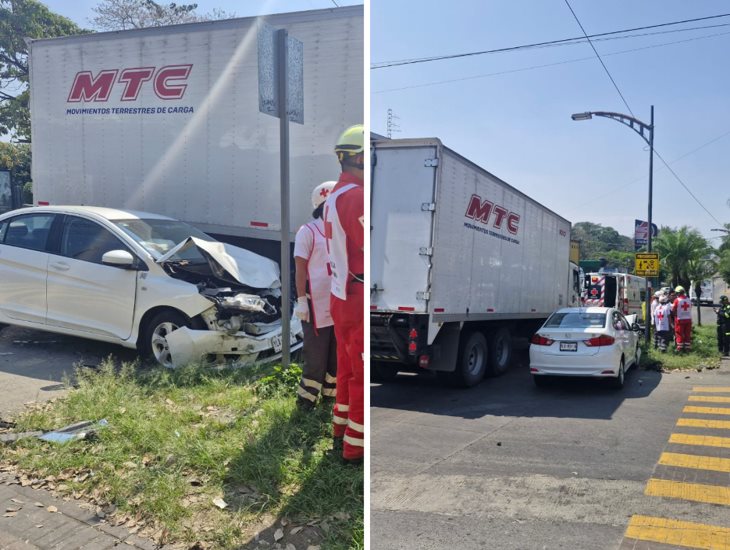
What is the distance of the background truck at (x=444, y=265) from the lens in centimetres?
363

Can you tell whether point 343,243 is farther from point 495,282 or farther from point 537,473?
point 495,282

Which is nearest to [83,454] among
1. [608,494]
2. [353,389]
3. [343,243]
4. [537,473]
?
Answer: [353,389]

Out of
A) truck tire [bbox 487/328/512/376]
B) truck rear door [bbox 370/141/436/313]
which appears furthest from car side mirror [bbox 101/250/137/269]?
truck tire [bbox 487/328/512/376]

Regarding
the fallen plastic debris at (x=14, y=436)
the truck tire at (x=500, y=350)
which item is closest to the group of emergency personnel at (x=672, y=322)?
the truck tire at (x=500, y=350)

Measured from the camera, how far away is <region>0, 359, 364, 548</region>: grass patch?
1943 mm

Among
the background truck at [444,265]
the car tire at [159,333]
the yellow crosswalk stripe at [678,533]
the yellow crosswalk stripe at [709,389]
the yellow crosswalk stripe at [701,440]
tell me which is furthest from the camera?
the yellow crosswalk stripe at [709,389]

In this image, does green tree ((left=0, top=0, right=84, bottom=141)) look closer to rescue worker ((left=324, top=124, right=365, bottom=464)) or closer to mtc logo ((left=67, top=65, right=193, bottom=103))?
mtc logo ((left=67, top=65, right=193, bottom=103))

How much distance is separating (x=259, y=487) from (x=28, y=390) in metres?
0.88

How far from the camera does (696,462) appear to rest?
224 cm

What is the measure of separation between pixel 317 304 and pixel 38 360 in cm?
109

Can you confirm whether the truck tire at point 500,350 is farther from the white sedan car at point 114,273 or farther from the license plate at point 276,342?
the white sedan car at point 114,273

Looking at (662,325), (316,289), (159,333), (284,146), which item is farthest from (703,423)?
(662,325)

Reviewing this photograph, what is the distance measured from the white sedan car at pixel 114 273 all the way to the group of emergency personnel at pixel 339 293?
11.1 inches

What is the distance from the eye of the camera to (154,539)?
6.57 ft
